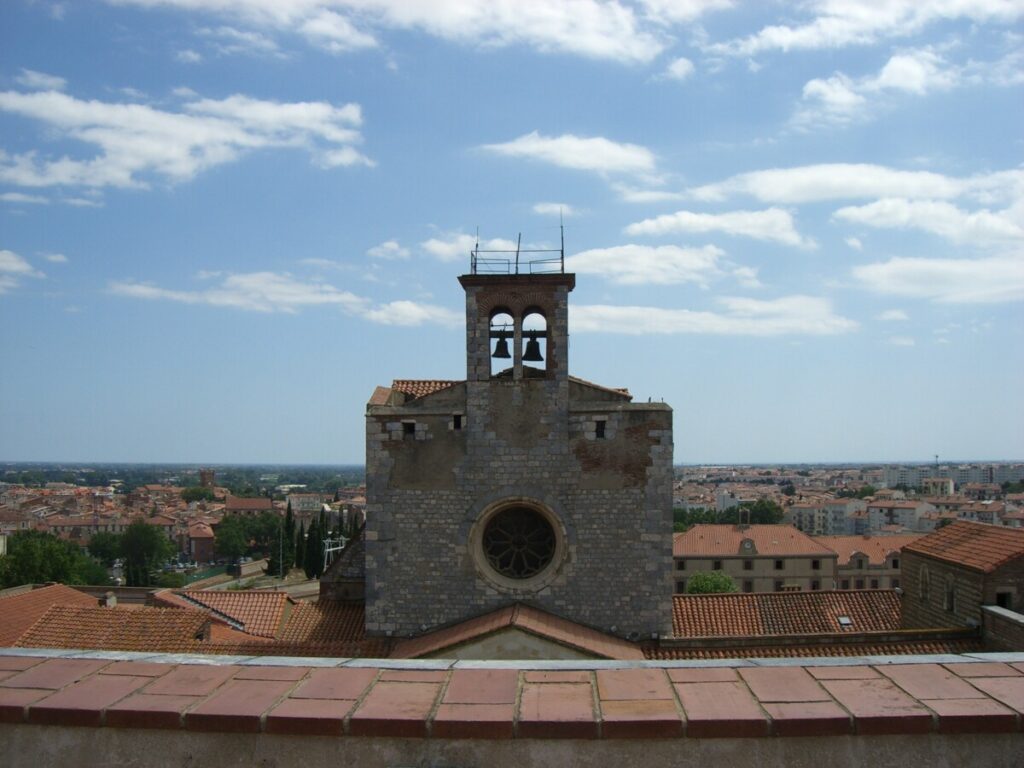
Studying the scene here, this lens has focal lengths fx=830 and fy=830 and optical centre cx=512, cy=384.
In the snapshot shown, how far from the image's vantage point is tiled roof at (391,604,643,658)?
1362cm

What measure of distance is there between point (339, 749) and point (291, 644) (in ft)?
42.0

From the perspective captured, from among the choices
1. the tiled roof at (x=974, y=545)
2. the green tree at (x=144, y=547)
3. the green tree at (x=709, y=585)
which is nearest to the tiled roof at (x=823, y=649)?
the tiled roof at (x=974, y=545)

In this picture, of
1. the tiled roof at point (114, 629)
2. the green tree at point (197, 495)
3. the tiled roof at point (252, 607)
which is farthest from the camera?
the green tree at point (197, 495)

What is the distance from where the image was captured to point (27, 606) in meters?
27.6

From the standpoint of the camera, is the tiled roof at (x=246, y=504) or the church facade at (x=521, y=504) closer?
the church facade at (x=521, y=504)

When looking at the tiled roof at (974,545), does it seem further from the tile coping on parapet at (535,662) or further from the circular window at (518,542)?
the tile coping on parapet at (535,662)

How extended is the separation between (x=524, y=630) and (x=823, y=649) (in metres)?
5.79

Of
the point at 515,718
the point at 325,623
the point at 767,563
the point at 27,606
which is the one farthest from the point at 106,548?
the point at 515,718

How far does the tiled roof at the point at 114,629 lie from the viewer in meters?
15.6

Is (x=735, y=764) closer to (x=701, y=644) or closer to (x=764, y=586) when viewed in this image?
(x=701, y=644)

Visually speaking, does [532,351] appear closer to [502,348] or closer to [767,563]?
[502,348]

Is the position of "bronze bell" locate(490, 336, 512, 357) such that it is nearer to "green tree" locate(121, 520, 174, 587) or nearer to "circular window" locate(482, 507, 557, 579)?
"circular window" locate(482, 507, 557, 579)

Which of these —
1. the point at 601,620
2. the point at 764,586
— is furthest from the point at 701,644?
the point at 764,586

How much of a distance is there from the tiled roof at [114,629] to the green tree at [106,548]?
265ft
